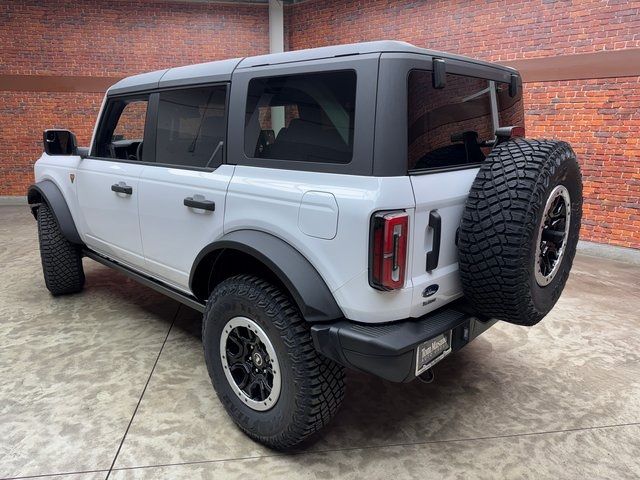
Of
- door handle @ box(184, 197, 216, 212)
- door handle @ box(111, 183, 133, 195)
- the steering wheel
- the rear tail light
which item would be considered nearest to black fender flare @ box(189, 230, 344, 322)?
the rear tail light

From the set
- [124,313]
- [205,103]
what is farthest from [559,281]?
[124,313]

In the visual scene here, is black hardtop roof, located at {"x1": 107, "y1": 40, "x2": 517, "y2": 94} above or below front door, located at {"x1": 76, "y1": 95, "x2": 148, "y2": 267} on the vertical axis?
above

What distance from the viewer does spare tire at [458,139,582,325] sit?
186 cm

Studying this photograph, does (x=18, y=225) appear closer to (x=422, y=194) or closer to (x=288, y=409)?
(x=288, y=409)

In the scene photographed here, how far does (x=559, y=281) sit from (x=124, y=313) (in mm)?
3361

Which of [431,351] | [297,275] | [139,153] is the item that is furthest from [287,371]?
[139,153]

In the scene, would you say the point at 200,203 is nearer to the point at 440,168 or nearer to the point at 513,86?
the point at 440,168

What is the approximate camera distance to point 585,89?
5.79 meters

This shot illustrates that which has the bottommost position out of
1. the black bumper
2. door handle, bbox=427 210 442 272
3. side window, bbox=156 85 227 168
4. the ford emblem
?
the black bumper

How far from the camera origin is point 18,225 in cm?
743

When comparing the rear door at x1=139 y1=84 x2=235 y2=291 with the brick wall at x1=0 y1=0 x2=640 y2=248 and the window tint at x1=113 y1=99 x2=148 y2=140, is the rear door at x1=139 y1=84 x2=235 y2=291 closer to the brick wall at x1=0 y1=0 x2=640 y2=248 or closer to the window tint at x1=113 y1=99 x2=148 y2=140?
the window tint at x1=113 y1=99 x2=148 y2=140

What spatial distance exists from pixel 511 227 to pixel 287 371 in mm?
1152

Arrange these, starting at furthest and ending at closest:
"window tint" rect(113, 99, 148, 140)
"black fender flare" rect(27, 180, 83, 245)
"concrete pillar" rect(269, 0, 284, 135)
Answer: "concrete pillar" rect(269, 0, 284, 135) < "black fender flare" rect(27, 180, 83, 245) < "window tint" rect(113, 99, 148, 140)

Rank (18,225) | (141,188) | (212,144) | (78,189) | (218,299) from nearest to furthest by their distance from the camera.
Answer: (218,299), (212,144), (141,188), (78,189), (18,225)
